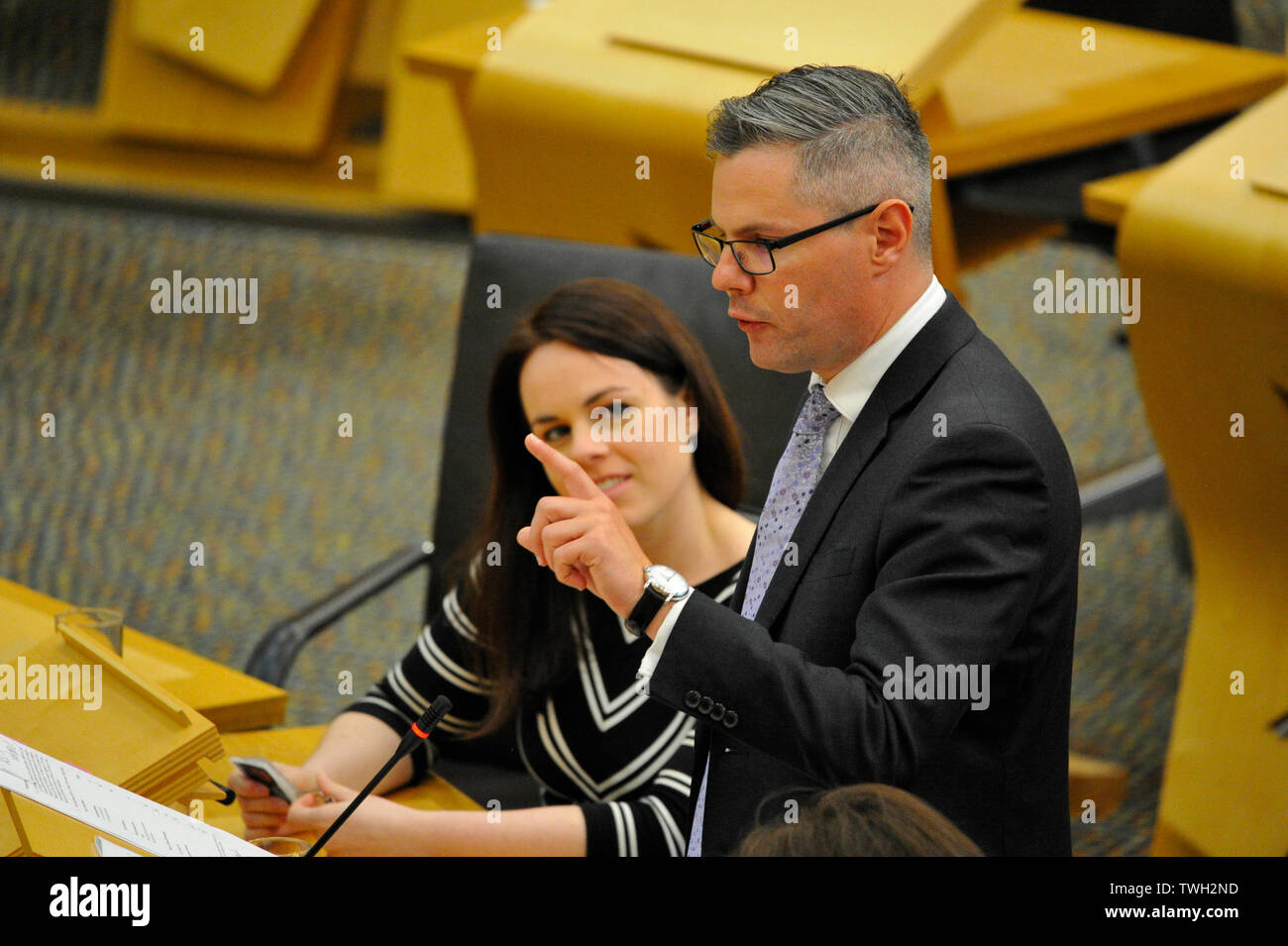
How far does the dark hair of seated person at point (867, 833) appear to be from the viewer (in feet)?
3.16

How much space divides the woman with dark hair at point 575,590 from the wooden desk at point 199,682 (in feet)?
0.33

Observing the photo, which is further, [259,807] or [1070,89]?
[1070,89]

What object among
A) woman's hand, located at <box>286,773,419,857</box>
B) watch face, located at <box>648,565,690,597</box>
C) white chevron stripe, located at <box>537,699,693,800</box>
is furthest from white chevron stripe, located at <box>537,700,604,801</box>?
watch face, located at <box>648,565,690,597</box>

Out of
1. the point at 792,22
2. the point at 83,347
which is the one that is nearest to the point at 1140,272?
the point at 792,22

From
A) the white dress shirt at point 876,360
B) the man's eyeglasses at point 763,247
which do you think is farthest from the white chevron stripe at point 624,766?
the man's eyeglasses at point 763,247

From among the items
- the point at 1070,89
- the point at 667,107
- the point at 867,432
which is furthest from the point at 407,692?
the point at 1070,89

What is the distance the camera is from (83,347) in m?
4.81

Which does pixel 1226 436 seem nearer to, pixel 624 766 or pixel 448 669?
pixel 624 766

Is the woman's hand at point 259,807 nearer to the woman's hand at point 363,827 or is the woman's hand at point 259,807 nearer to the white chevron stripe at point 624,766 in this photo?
the woman's hand at point 363,827

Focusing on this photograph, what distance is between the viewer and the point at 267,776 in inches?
65.0

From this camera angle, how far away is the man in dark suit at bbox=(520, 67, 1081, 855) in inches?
47.6

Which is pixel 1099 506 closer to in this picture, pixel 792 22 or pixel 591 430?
pixel 792 22

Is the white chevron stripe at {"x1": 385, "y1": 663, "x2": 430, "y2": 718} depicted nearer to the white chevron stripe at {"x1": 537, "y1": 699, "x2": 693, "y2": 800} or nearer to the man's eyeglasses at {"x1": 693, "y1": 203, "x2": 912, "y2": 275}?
the white chevron stripe at {"x1": 537, "y1": 699, "x2": 693, "y2": 800}

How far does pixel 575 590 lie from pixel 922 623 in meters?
0.78
